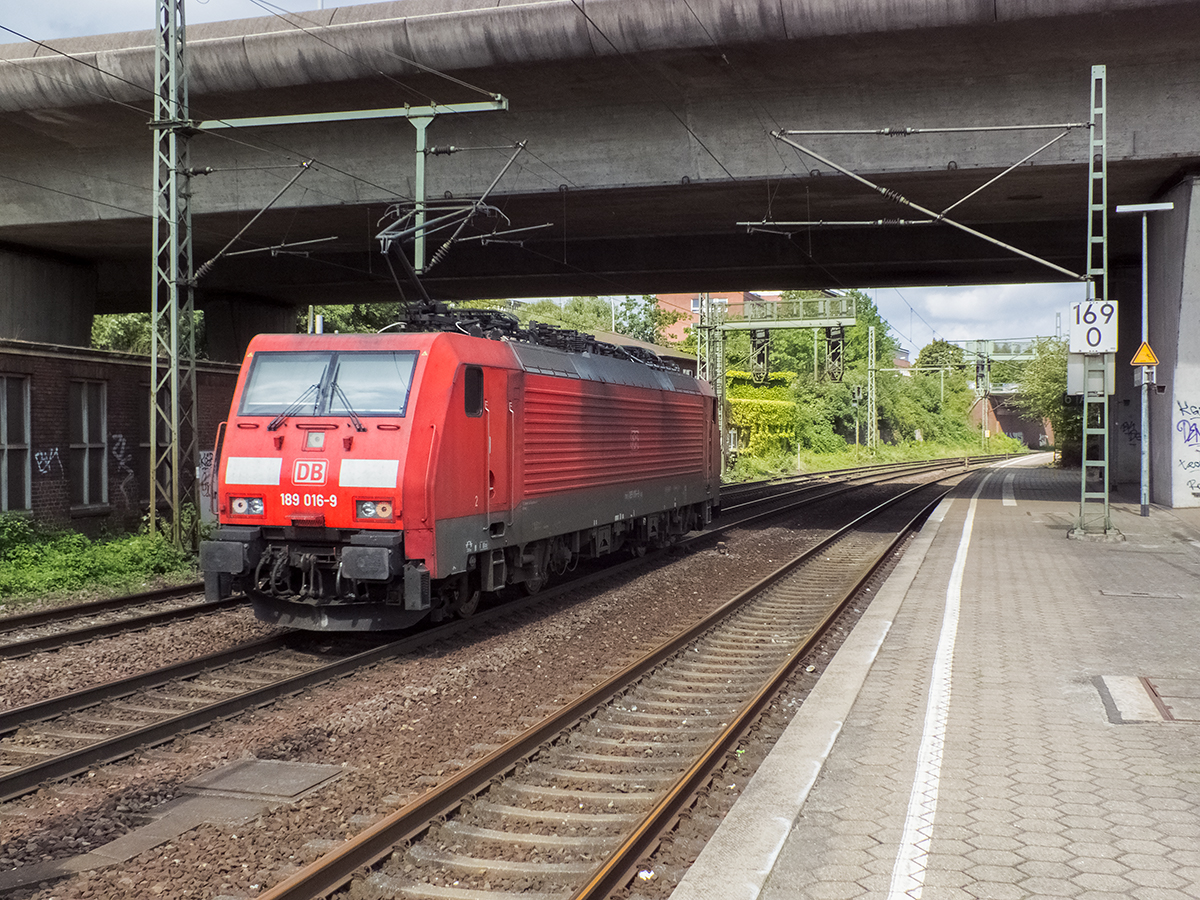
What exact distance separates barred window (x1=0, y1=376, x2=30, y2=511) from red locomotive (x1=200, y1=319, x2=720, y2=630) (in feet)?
20.8

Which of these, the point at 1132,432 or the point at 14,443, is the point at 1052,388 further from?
the point at 14,443

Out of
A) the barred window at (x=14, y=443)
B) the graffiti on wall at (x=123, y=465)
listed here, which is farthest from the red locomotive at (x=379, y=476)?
the graffiti on wall at (x=123, y=465)

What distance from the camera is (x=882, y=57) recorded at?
17.4 meters

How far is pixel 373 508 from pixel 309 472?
2.46ft

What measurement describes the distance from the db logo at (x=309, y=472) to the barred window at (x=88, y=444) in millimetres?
8424

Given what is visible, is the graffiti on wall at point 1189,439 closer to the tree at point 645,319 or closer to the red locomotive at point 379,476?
the red locomotive at point 379,476

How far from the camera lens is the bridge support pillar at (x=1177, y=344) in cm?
1984

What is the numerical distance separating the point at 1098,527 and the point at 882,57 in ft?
28.4

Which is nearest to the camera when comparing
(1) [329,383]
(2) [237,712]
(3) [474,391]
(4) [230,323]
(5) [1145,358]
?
(2) [237,712]

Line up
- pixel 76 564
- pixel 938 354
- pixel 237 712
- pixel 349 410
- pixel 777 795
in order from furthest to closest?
1. pixel 938 354
2. pixel 76 564
3. pixel 349 410
4. pixel 237 712
5. pixel 777 795

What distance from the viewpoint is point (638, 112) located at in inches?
747

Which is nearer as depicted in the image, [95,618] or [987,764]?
[987,764]

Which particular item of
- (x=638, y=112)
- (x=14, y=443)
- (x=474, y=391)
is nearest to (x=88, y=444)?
(x=14, y=443)

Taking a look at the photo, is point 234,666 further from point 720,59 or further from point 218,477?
point 720,59
